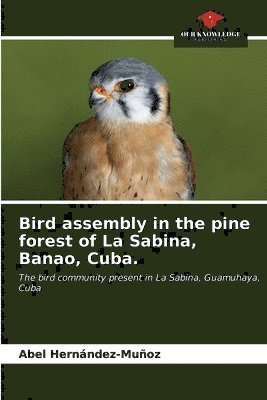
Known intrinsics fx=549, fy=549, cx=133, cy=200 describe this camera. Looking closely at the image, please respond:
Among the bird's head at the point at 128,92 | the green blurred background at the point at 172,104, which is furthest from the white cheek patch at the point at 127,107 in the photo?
the green blurred background at the point at 172,104

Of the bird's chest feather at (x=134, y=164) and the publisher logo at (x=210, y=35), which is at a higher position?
the publisher logo at (x=210, y=35)

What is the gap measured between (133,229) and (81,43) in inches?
28.2

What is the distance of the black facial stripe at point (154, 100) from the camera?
1911mm

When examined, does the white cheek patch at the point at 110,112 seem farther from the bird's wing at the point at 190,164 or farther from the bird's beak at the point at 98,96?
the bird's wing at the point at 190,164

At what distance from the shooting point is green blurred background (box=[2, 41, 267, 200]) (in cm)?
203

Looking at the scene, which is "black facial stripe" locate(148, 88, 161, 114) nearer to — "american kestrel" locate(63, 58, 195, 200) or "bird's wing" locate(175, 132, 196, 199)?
"american kestrel" locate(63, 58, 195, 200)

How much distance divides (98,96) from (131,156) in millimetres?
283

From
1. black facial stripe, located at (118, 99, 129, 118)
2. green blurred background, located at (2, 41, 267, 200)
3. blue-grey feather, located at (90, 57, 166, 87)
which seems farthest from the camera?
green blurred background, located at (2, 41, 267, 200)

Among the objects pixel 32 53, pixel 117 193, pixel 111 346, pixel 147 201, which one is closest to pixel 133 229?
pixel 147 201

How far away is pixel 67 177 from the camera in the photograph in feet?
7.06

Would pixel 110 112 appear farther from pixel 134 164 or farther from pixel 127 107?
pixel 134 164
